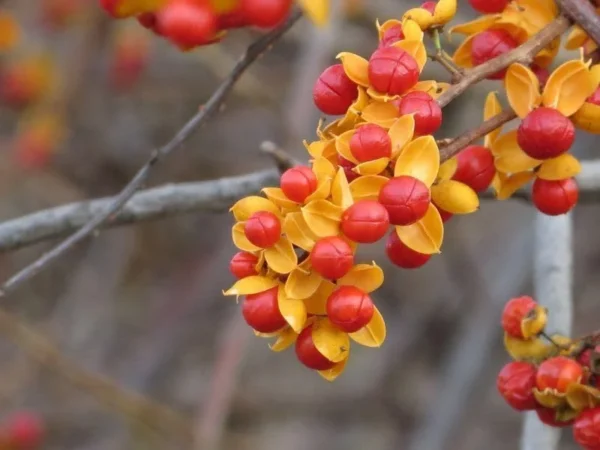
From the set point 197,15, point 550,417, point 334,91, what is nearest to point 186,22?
point 197,15

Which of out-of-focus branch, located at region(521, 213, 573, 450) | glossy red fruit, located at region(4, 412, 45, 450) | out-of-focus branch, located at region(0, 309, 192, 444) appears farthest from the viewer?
glossy red fruit, located at region(4, 412, 45, 450)

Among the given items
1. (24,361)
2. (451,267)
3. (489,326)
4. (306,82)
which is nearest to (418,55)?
(306,82)

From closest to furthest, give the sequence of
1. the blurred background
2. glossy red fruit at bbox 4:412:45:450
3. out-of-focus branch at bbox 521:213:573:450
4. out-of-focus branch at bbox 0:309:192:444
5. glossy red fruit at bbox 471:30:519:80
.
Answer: glossy red fruit at bbox 471:30:519:80, out-of-focus branch at bbox 521:213:573:450, out-of-focus branch at bbox 0:309:192:444, glossy red fruit at bbox 4:412:45:450, the blurred background

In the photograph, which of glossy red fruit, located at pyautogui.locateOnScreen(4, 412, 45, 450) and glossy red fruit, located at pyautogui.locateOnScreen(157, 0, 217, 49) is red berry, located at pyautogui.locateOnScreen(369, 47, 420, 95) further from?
glossy red fruit, located at pyautogui.locateOnScreen(4, 412, 45, 450)

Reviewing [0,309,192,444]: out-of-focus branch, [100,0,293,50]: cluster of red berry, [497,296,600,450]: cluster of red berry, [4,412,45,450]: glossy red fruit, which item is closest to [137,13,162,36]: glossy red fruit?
[100,0,293,50]: cluster of red berry

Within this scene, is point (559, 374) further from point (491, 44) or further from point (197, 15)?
point (197, 15)

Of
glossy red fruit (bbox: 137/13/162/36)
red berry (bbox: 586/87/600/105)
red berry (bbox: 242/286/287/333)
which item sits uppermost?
glossy red fruit (bbox: 137/13/162/36)

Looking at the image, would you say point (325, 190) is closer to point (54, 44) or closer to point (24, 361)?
point (24, 361)

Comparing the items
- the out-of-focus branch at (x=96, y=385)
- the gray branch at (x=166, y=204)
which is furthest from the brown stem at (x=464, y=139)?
the out-of-focus branch at (x=96, y=385)
